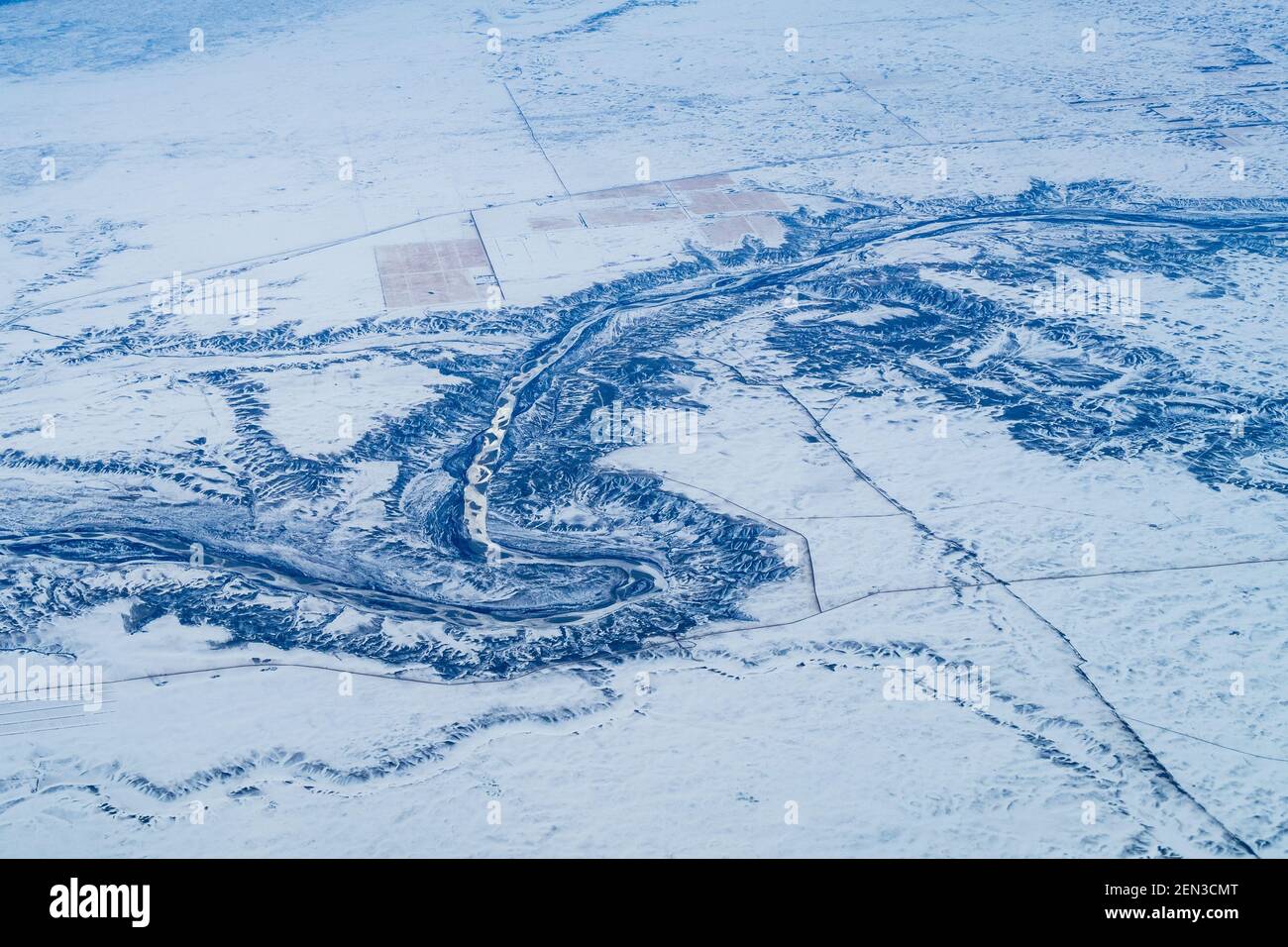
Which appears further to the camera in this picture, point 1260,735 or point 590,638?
point 590,638

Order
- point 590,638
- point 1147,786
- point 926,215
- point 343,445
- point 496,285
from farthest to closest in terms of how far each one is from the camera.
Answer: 1. point 926,215
2. point 496,285
3. point 343,445
4. point 590,638
5. point 1147,786

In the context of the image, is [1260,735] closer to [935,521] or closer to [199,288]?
[935,521]

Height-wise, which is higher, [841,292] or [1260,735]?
[841,292]

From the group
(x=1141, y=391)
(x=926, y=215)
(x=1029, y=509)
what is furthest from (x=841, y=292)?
(x=1029, y=509)

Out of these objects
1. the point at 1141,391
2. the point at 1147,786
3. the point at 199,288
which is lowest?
the point at 1147,786

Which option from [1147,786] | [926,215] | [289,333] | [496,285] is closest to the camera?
[1147,786]

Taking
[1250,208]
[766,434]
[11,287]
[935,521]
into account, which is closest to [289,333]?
[11,287]
